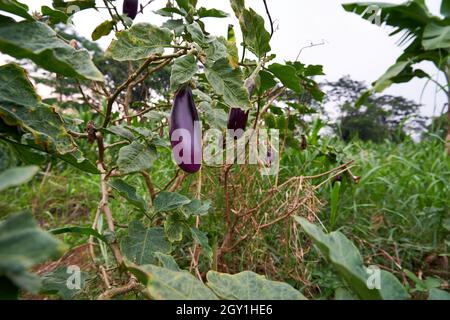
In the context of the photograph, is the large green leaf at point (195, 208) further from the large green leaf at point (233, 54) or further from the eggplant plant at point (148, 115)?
the large green leaf at point (233, 54)

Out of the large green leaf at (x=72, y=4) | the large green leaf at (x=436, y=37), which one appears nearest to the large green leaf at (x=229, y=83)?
the large green leaf at (x=72, y=4)

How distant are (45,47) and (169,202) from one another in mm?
356

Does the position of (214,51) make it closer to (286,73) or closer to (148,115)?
(286,73)

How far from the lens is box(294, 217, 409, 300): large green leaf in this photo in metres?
0.23

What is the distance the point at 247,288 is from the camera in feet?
0.93

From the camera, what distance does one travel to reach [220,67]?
0.50 meters

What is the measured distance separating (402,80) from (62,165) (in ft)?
8.46

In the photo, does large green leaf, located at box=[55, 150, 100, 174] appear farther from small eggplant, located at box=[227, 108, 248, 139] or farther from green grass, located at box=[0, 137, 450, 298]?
green grass, located at box=[0, 137, 450, 298]

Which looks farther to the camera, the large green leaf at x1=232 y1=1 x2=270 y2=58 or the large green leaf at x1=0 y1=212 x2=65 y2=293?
the large green leaf at x1=232 y1=1 x2=270 y2=58

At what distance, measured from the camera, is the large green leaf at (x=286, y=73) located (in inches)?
A: 23.3

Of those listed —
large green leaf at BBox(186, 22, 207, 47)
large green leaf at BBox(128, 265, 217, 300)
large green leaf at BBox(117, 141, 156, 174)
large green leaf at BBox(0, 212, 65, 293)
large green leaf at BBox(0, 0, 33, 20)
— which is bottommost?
large green leaf at BBox(128, 265, 217, 300)

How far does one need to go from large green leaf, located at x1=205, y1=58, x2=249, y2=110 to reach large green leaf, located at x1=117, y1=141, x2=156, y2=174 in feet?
0.67

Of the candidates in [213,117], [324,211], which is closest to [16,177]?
[213,117]

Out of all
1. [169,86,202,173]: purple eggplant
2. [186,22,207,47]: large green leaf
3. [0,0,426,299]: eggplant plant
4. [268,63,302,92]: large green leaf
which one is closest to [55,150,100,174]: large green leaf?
[0,0,426,299]: eggplant plant
